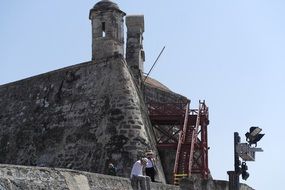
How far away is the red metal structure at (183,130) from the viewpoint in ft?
80.0

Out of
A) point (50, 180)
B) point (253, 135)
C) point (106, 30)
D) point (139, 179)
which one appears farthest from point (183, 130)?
point (50, 180)

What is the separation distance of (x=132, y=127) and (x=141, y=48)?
21.3 feet

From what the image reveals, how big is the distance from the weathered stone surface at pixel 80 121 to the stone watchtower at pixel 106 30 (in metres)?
0.83

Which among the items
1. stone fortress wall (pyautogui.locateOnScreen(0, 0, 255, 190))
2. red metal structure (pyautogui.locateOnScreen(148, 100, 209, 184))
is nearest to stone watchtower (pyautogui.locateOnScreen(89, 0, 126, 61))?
stone fortress wall (pyautogui.locateOnScreen(0, 0, 255, 190))

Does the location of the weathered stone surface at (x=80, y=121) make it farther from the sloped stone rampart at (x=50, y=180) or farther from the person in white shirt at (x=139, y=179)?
the sloped stone rampart at (x=50, y=180)

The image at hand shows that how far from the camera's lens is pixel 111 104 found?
74.1 feet

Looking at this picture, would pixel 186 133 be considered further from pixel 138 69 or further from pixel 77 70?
pixel 77 70

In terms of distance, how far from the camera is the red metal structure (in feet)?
80.0

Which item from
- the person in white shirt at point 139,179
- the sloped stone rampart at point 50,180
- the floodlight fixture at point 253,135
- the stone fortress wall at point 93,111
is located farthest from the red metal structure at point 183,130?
the sloped stone rampart at point 50,180

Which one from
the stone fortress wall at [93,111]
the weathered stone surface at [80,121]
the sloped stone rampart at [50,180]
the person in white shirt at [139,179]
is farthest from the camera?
the stone fortress wall at [93,111]

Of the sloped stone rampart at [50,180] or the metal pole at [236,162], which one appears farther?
the metal pole at [236,162]

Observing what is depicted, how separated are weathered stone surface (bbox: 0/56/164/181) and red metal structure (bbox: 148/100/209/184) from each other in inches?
58.2

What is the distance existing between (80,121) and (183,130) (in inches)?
159

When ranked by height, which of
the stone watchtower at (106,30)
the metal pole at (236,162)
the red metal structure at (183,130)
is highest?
the stone watchtower at (106,30)
